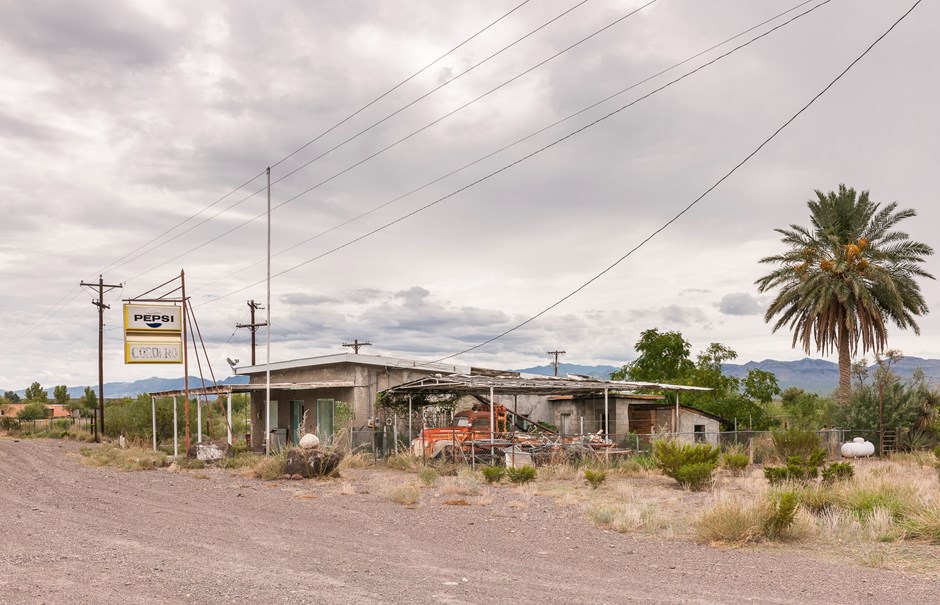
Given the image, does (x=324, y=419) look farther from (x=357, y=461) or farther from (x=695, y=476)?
(x=695, y=476)

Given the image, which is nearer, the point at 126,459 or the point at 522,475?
the point at 522,475

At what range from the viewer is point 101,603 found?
26.1 feet

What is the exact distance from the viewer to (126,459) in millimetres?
28891

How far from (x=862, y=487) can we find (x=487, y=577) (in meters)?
9.32

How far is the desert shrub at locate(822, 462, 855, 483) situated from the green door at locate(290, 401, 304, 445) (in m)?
20.0

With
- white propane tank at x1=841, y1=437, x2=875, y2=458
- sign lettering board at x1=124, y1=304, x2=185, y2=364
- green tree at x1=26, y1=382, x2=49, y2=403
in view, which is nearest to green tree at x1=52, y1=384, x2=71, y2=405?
green tree at x1=26, y1=382, x2=49, y2=403

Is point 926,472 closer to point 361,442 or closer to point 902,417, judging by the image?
point 902,417

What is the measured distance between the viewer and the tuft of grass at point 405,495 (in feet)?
54.8

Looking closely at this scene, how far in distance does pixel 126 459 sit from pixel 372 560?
843 inches

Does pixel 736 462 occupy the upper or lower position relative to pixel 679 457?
lower

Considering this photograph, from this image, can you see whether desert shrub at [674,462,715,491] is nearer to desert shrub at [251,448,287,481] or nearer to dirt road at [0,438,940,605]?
dirt road at [0,438,940,605]

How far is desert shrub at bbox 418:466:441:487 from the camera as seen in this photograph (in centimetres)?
2007

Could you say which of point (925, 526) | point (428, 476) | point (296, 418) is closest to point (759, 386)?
point (296, 418)

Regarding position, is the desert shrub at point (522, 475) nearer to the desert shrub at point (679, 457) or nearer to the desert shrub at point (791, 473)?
the desert shrub at point (679, 457)
